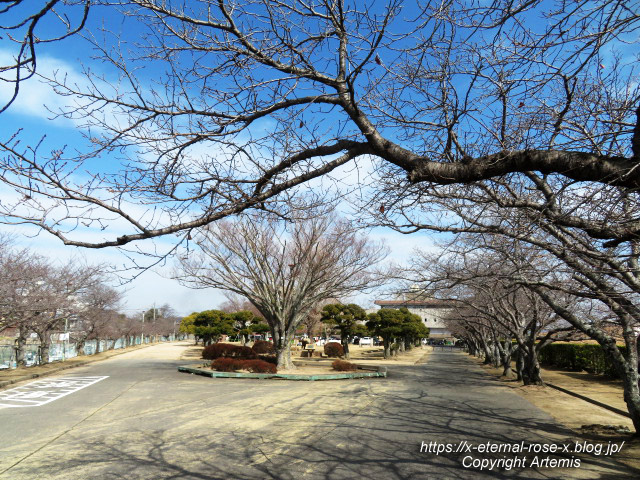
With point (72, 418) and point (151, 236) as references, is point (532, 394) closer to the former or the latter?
point (72, 418)

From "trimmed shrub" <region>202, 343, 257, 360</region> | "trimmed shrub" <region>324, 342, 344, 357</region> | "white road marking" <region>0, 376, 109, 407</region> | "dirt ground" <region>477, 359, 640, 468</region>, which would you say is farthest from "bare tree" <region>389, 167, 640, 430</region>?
"trimmed shrub" <region>324, 342, 344, 357</region>

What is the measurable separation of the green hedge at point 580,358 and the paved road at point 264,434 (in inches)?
433

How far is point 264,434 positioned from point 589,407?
1060cm

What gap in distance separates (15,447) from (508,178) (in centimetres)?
965

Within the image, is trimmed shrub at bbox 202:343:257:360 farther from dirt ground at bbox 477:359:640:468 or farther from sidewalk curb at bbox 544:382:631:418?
sidewalk curb at bbox 544:382:631:418

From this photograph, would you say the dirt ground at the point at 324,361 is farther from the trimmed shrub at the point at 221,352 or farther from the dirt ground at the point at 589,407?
the dirt ground at the point at 589,407

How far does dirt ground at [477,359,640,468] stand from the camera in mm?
9166

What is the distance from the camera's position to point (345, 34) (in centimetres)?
400

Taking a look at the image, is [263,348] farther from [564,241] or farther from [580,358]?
[564,241]

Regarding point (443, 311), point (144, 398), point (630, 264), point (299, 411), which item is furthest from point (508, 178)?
point (443, 311)

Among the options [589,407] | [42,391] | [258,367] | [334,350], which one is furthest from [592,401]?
[334,350]

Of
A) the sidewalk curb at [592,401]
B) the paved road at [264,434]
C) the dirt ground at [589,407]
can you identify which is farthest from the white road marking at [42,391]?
the sidewalk curb at [592,401]

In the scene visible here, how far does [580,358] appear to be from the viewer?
2773cm

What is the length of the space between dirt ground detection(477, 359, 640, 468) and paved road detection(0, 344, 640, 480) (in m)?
0.55
